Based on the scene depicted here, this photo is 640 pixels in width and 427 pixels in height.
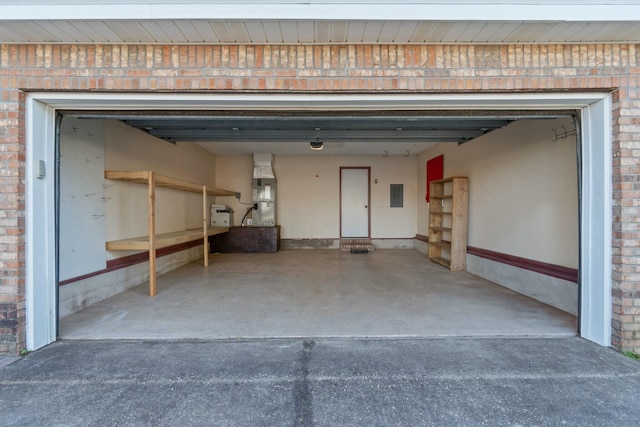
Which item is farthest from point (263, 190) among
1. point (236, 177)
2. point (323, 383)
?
point (323, 383)

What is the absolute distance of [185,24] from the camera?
2145 mm

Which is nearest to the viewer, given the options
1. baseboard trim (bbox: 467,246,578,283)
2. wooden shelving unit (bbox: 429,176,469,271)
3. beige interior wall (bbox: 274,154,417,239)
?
baseboard trim (bbox: 467,246,578,283)

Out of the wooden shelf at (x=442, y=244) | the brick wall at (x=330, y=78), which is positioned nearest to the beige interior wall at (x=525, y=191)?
the wooden shelf at (x=442, y=244)

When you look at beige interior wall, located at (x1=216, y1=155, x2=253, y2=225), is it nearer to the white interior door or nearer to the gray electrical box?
the white interior door

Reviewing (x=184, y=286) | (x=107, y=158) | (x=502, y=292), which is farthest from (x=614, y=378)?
(x=107, y=158)

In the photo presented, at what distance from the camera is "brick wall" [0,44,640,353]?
7.79ft

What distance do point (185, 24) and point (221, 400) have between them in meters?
2.66

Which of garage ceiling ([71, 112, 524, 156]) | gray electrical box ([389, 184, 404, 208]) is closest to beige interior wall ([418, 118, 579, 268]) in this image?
garage ceiling ([71, 112, 524, 156])

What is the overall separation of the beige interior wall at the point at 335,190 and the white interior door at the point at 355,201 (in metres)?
0.16

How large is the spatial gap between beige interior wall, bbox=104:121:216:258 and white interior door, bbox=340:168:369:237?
4152 mm

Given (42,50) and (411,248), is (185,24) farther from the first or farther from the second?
(411,248)

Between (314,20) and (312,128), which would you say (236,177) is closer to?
(312,128)

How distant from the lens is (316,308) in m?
3.52

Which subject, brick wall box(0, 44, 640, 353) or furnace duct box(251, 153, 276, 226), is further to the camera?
furnace duct box(251, 153, 276, 226)
